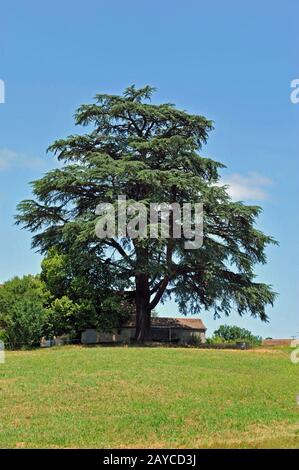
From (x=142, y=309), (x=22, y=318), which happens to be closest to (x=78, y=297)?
(x=142, y=309)

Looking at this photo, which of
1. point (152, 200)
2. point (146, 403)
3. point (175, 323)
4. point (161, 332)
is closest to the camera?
point (146, 403)

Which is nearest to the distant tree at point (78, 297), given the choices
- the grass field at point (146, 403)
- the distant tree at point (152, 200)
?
the distant tree at point (152, 200)

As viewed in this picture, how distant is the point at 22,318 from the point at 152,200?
9.49 meters

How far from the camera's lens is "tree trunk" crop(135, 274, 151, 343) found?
3494cm

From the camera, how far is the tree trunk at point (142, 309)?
34.9 metres

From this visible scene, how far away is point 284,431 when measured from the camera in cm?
1290

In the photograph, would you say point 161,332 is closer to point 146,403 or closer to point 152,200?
point 152,200

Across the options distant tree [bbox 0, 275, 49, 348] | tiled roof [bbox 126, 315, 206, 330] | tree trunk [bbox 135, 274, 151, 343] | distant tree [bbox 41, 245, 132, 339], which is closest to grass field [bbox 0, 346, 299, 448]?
distant tree [bbox 0, 275, 49, 348]

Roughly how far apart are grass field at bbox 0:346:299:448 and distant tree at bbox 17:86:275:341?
34.9 feet

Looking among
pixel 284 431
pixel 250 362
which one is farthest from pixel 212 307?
pixel 284 431

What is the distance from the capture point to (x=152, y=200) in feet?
104

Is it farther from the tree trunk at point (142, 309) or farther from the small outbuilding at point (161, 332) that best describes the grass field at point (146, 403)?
the small outbuilding at point (161, 332)

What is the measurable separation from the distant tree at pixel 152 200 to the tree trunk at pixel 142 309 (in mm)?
59

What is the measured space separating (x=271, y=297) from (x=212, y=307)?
354 centimetres
